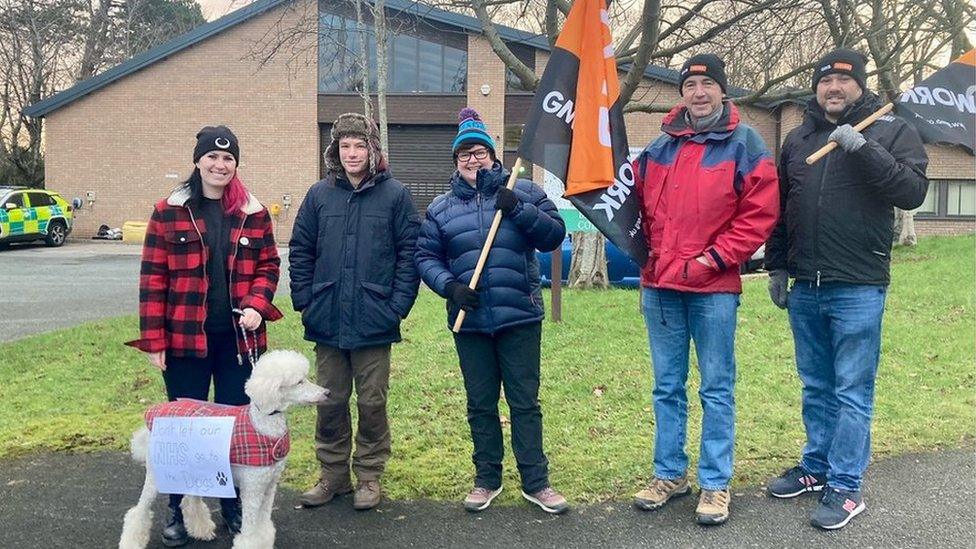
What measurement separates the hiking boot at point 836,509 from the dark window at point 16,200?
2467 centimetres

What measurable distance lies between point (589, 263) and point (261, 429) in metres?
8.80

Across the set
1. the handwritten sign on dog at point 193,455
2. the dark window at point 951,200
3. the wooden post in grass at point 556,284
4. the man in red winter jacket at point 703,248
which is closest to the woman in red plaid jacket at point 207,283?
the handwritten sign on dog at point 193,455

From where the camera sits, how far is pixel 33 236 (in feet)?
79.5

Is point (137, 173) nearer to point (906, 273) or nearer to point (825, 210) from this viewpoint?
point (906, 273)

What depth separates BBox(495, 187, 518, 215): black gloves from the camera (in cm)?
410

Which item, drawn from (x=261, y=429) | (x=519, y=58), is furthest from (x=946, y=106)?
(x=519, y=58)

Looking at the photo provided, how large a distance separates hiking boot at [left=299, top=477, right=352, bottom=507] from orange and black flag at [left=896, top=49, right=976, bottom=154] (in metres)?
3.69

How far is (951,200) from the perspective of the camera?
83.4 feet

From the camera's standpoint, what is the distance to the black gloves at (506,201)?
4098 millimetres

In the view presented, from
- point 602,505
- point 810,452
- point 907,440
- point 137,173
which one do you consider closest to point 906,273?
point 907,440

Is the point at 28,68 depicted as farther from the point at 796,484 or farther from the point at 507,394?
the point at 796,484

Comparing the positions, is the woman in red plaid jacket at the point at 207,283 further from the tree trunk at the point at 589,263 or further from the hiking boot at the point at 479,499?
the tree trunk at the point at 589,263

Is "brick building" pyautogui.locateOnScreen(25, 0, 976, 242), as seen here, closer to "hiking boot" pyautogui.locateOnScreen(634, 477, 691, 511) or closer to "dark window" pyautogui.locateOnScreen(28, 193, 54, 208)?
"dark window" pyautogui.locateOnScreen(28, 193, 54, 208)

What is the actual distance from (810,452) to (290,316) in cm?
Answer: 743
